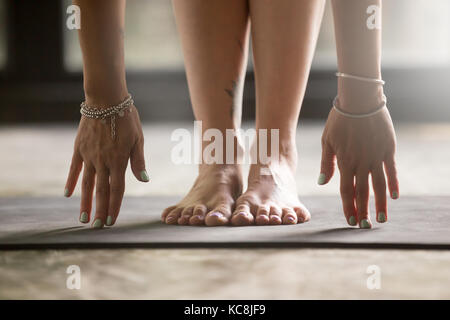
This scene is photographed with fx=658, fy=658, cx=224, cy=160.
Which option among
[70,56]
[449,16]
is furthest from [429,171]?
[70,56]

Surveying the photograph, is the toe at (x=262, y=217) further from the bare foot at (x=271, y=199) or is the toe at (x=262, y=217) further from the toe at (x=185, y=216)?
the toe at (x=185, y=216)

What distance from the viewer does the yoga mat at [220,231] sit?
0.99 metres

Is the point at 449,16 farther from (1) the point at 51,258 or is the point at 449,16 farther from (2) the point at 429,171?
(1) the point at 51,258

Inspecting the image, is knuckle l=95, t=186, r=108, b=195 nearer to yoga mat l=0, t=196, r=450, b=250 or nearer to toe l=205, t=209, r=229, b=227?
yoga mat l=0, t=196, r=450, b=250

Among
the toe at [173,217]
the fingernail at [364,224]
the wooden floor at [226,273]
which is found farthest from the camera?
the toe at [173,217]

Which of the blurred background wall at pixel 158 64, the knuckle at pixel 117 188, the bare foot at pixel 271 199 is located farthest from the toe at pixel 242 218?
the blurred background wall at pixel 158 64

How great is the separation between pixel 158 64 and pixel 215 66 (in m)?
3.66

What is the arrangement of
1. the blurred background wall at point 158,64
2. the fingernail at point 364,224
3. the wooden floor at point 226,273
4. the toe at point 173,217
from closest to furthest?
the wooden floor at point 226,273 → the fingernail at point 364,224 → the toe at point 173,217 → the blurred background wall at point 158,64

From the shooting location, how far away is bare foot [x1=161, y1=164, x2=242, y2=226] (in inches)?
46.6

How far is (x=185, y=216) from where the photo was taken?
1.20 meters

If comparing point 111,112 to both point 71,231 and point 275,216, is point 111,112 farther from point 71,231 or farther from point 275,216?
point 275,216

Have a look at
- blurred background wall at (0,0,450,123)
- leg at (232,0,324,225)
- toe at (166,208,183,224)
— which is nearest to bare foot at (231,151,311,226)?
leg at (232,0,324,225)

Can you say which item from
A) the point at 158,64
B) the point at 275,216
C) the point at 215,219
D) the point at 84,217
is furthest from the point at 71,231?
the point at 158,64
